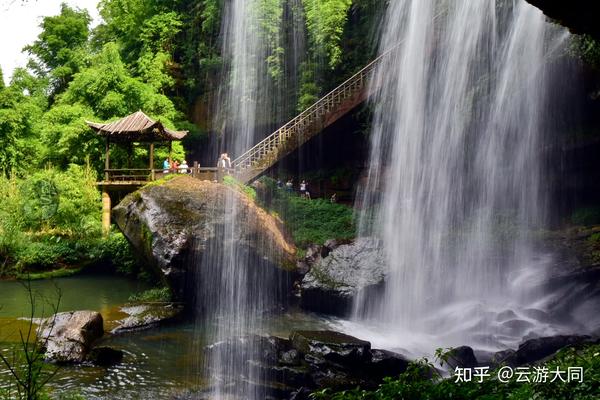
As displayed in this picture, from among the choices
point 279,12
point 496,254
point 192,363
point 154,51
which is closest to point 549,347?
point 496,254

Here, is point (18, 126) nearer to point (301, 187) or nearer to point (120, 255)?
point (120, 255)

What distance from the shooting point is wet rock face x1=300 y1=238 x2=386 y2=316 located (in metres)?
→ 14.0

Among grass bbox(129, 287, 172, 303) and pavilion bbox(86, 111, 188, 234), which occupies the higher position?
pavilion bbox(86, 111, 188, 234)

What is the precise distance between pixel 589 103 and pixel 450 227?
603 centimetres

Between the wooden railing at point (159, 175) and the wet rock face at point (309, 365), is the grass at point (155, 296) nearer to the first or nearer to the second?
the wooden railing at point (159, 175)

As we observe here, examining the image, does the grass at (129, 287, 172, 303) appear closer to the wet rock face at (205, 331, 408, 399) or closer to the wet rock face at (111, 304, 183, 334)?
the wet rock face at (111, 304, 183, 334)

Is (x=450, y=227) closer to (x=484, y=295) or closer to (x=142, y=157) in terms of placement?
(x=484, y=295)

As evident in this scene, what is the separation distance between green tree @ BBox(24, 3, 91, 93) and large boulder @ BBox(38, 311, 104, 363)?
24.5 meters

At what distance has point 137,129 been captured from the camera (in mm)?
19500

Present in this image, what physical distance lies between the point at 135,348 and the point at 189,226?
438 cm

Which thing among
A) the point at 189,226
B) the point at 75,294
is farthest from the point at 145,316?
the point at 75,294

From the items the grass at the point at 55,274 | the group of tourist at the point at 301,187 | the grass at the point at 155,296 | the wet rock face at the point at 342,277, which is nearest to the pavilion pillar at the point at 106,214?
the grass at the point at 55,274

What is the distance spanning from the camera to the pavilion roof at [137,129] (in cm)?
1958

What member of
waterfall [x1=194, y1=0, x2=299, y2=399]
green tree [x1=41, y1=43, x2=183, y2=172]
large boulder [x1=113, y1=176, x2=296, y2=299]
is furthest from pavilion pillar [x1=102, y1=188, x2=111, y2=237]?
waterfall [x1=194, y1=0, x2=299, y2=399]
